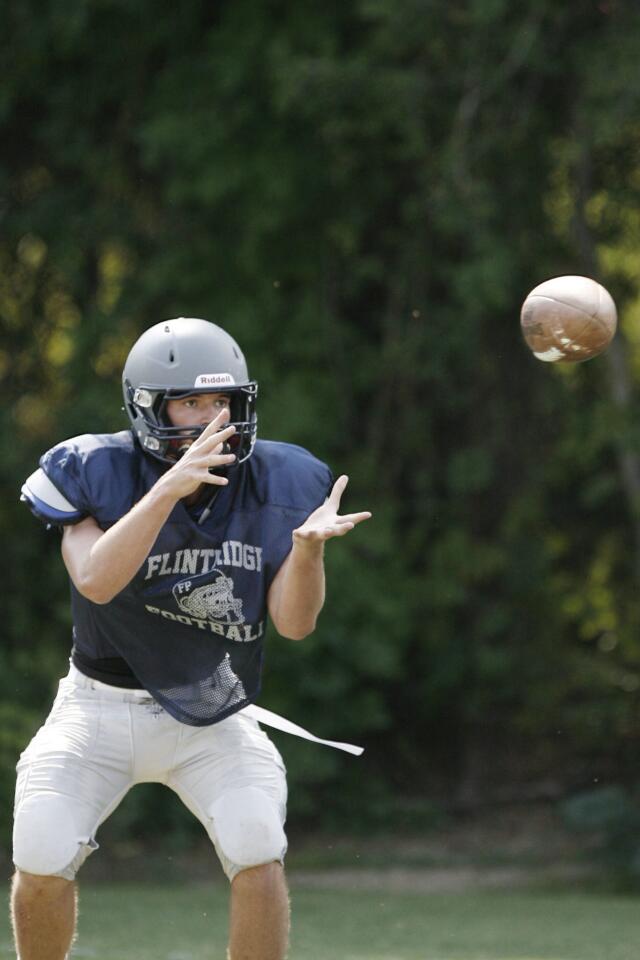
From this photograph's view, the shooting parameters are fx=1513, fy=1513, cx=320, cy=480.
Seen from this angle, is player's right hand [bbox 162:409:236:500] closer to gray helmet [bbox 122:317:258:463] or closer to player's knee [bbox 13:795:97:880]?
gray helmet [bbox 122:317:258:463]

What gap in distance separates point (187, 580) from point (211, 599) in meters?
0.10

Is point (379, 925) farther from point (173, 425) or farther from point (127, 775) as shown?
point (173, 425)

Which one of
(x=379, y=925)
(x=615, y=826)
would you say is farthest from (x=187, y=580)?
(x=615, y=826)

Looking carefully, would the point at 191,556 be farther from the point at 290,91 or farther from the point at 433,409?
the point at 433,409

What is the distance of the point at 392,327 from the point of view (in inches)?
413

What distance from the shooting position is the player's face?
4664 mm

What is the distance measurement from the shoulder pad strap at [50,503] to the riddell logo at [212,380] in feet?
1.75

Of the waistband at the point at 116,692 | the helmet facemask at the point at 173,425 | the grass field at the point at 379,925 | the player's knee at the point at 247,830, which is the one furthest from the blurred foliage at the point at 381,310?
the player's knee at the point at 247,830

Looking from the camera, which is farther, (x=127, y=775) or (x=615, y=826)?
(x=615, y=826)

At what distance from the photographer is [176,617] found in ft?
15.2

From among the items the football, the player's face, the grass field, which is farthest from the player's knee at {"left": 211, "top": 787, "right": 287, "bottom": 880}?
the grass field

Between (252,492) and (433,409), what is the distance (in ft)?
20.6

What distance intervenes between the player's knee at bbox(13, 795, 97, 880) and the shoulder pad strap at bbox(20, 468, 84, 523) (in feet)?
2.67

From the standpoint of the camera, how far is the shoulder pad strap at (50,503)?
4.50m
